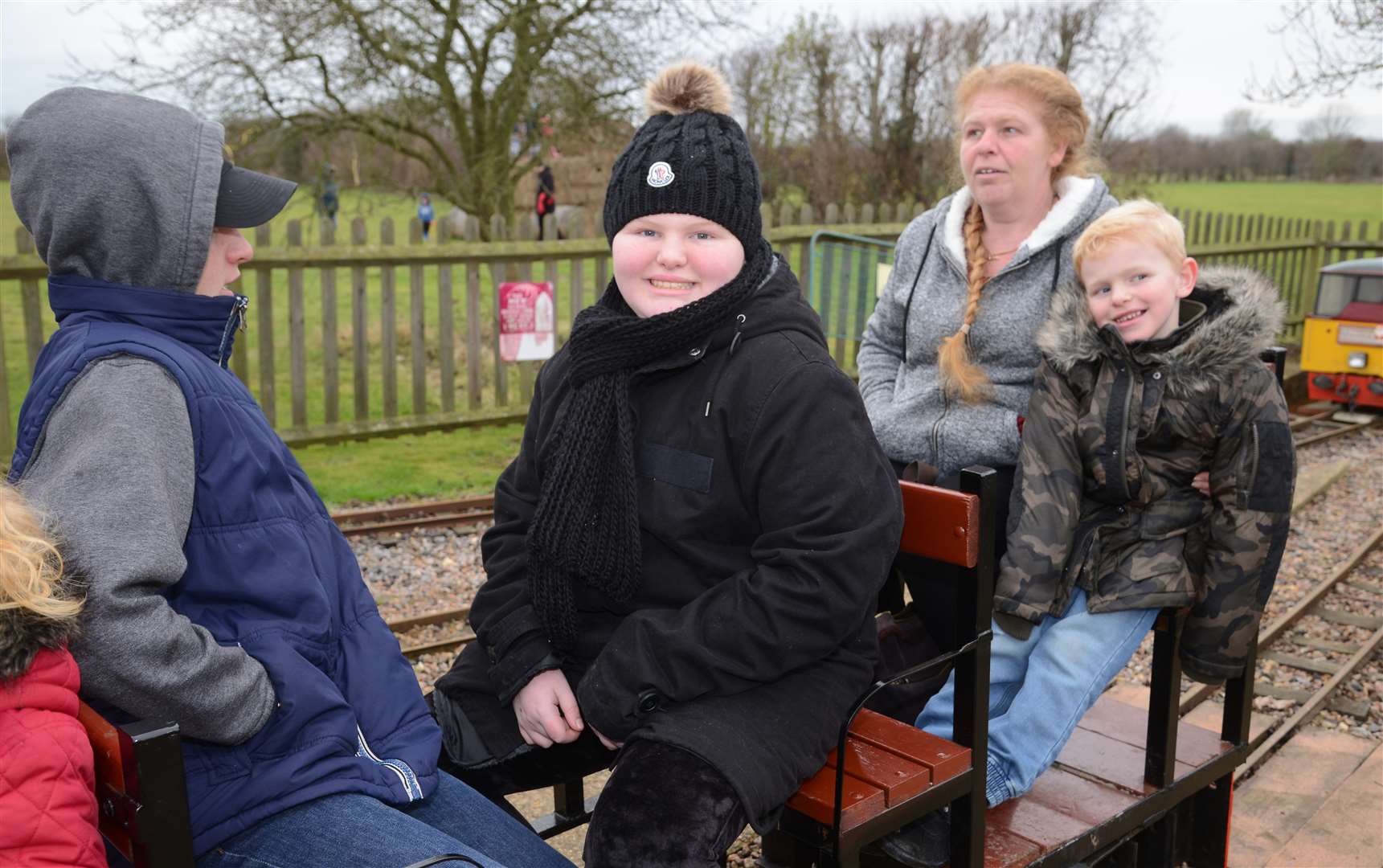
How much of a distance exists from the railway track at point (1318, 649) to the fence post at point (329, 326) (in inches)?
239

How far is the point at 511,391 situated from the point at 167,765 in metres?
8.35

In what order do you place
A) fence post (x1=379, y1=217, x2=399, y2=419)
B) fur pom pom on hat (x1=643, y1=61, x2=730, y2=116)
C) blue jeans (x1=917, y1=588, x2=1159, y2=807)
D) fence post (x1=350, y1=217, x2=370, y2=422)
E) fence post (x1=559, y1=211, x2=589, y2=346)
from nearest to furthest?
fur pom pom on hat (x1=643, y1=61, x2=730, y2=116) → blue jeans (x1=917, y1=588, x2=1159, y2=807) → fence post (x1=350, y1=217, x2=370, y2=422) → fence post (x1=379, y1=217, x2=399, y2=419) → fence post (x1=559, y1=211, x2=589, y2=346)

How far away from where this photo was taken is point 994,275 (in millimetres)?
3135

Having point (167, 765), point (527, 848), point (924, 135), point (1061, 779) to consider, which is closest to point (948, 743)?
point (1061, 779)

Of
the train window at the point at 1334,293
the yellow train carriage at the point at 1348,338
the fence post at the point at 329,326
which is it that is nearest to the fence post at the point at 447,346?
the fence post at the point at 329,326

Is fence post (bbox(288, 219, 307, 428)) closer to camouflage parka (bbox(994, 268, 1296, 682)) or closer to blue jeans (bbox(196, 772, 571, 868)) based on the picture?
camouflage parka (bbox(994, 268, 1296, 682))

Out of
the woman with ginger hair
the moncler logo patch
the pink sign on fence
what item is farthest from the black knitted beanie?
the pink sign on fence

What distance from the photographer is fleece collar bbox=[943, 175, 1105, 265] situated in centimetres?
301

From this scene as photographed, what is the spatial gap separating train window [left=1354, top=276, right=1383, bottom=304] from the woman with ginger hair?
978cm

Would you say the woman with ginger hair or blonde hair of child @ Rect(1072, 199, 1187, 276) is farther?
the woman with ginger hair

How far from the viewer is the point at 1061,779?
288 centimetres

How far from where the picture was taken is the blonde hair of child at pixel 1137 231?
2.72 m

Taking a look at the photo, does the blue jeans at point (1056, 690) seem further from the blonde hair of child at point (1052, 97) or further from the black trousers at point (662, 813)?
the blonde hair of child at point (1052, 97)

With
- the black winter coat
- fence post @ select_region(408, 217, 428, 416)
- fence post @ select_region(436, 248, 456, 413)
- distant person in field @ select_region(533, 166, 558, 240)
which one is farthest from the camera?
distant person in field @ select_region(533, 166, 558, 240)
